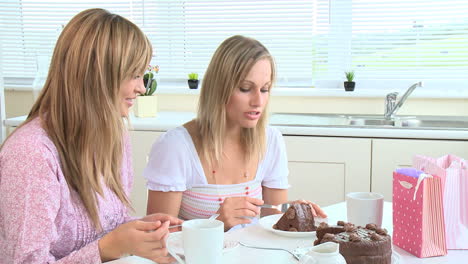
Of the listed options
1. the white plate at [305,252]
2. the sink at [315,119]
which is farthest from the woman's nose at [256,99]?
the sink at [315,119]

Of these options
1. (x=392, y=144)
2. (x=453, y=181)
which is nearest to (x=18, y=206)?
(x=453, y=181)

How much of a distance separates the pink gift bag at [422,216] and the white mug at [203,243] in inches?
19.3

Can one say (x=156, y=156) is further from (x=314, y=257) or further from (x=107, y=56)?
(x=314, y=257)

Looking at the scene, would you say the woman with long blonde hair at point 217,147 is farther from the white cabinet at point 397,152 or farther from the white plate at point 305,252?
the white cabinet at point 397,152

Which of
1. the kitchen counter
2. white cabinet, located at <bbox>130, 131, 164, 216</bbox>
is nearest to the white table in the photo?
the kitchen counter

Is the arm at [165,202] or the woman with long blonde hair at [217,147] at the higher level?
the woman with long blonde hair at [217,147]

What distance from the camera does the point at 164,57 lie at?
3.61 meters

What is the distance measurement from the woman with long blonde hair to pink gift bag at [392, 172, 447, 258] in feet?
1.95

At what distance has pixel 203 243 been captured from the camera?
113 cm

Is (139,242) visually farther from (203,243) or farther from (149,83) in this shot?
(149,83)

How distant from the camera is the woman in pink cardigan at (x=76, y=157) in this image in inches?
48.4

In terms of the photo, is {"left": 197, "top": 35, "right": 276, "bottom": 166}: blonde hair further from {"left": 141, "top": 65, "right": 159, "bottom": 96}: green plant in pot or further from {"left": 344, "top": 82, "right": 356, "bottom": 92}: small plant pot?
{"left": 344, "top": 82, "right": 356, "bottom": 92}: small plant pot

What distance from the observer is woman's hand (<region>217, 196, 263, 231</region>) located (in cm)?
164

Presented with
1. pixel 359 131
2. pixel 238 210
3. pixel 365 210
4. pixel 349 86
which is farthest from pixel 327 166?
pixel 365 210
